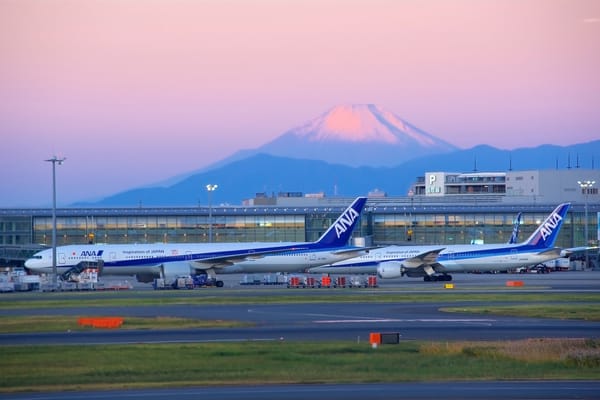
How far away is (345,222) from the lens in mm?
94938

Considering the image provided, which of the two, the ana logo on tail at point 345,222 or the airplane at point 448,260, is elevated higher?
the ana logo on tail at point 345,222

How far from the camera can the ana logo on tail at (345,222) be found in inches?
3711

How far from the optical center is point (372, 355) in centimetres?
3522

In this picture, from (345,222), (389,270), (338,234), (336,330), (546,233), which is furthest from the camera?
(546,233)

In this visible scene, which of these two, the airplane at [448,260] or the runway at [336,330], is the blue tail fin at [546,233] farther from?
the runway at [336,330]

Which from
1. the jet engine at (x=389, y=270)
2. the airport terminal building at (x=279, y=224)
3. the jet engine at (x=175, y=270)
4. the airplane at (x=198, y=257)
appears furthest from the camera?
the airport terminal building at (x=279, y=224)

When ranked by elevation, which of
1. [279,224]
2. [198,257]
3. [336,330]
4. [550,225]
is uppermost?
[279,224]

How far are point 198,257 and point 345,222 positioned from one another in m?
12.9

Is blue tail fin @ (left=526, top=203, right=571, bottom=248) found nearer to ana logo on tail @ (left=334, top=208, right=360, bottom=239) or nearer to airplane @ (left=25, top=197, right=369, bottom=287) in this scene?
ana logo on tail @ (left=334, top=208, right=360, bottom=239)

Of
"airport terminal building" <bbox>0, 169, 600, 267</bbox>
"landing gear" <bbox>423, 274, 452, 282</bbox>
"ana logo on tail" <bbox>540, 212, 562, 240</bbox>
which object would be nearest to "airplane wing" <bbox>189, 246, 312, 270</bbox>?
"landing gear" <bbox>423, 274, 452, 282</bbox>

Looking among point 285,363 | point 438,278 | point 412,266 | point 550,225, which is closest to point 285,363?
point 285,363

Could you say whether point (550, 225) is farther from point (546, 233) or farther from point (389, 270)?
point (389, 270)

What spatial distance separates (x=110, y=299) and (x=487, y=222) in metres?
87.5

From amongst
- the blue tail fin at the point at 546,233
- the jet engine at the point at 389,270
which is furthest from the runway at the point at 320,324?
the blue tail fin at the point at 546,233
